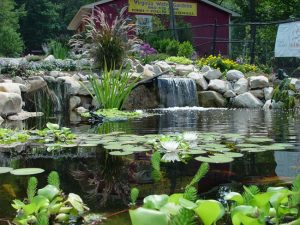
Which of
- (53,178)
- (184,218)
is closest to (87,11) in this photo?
(53,178)

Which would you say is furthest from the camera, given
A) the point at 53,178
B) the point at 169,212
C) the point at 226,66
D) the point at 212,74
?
the point at 226,66

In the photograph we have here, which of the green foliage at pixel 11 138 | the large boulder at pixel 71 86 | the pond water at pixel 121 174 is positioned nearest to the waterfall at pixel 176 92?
the large boulder at pixel 71 86

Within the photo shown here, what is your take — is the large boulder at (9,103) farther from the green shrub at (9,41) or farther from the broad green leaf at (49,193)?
the green shrub at (9,41)

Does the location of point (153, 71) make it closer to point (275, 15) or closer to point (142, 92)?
point (142, 92)

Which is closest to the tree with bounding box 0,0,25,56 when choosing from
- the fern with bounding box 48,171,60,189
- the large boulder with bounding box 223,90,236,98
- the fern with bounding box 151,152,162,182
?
the large boulder with bounding box 223,90,236,98

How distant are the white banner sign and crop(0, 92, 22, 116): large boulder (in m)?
6.02

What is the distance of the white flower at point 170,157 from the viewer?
315 cm

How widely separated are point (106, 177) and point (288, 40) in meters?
9.05

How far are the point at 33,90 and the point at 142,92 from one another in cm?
266

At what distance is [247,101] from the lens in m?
10.8

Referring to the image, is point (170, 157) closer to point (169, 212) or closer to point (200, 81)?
point (169, 212)

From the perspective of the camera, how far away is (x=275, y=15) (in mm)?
24625

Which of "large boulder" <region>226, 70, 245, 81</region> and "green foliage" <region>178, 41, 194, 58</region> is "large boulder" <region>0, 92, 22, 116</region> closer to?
"large boulder" <region>226, 70, 245, 81</region>

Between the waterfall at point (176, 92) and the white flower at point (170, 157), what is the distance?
25.1 ft
